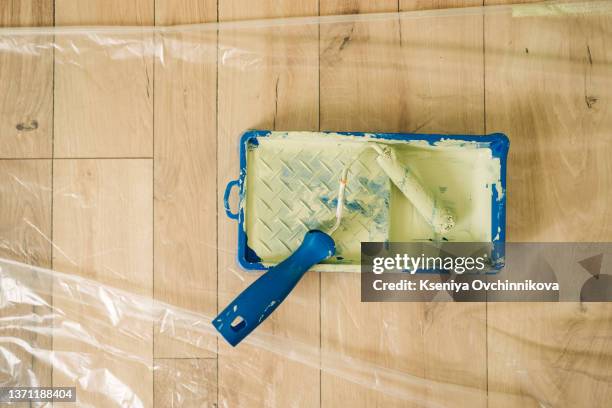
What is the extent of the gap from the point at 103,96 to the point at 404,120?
40 cm

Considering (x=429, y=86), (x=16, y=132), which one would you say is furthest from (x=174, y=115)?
(x=429, y=86)

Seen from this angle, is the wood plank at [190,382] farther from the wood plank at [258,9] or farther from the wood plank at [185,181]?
the wood plank at [258,9]

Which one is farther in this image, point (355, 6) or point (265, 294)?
point (355, 6)

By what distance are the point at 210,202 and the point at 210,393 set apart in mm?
252

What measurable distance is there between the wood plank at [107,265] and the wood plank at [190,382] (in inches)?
1.0

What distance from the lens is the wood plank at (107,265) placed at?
0.62 metres

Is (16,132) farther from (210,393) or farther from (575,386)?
(575,386)

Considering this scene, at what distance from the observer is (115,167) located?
0.63 m

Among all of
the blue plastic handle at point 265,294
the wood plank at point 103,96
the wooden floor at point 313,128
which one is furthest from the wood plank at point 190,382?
the wood plank at point 103,96

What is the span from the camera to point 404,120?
2.05 feet

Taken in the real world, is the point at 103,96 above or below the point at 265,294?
above

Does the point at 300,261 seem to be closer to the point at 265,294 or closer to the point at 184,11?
the point at 265,294

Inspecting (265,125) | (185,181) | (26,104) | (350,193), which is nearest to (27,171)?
(26,104)

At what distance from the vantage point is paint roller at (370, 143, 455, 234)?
566mm
